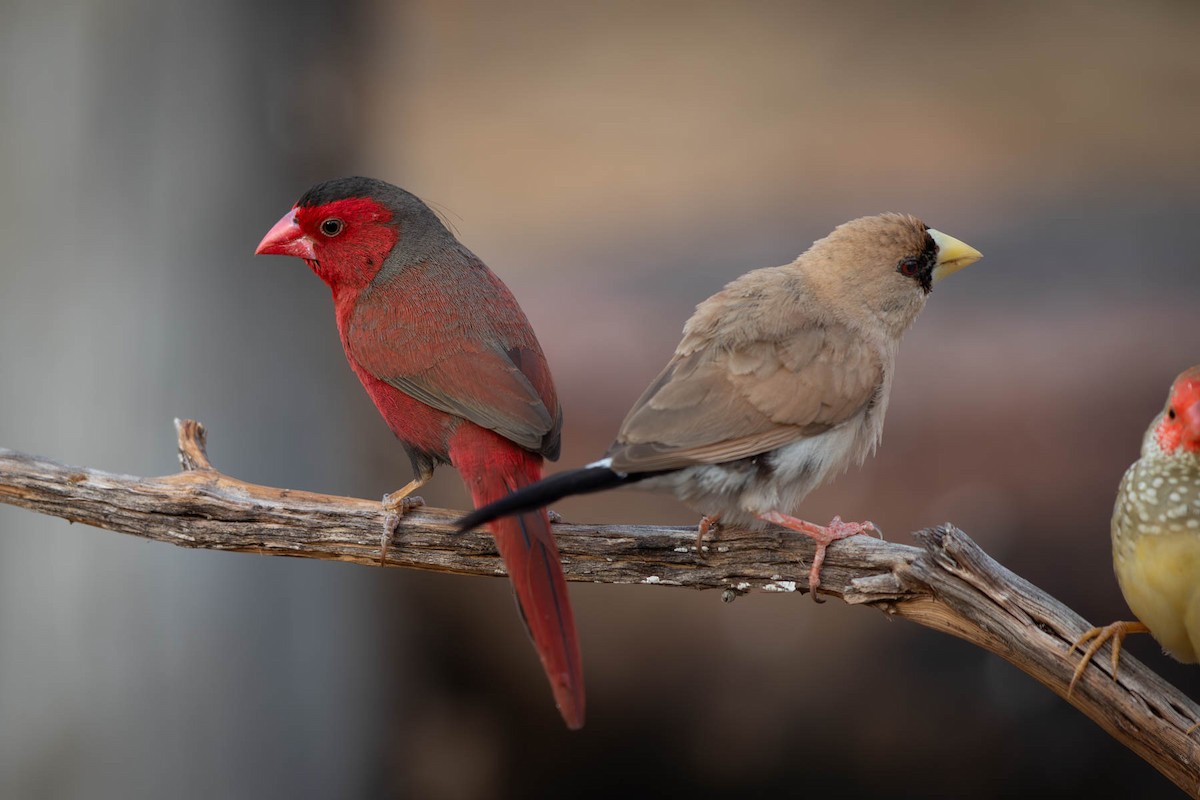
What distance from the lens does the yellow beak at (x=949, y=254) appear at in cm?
187

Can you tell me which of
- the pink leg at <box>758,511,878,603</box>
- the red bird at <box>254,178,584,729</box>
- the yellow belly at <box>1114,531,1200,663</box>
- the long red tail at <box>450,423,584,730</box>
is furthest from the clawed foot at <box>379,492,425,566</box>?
the yellow belly at <box>1114,531,1200,663</box>

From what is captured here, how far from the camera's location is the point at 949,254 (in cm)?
189

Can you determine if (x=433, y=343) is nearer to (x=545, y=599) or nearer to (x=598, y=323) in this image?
(x=545, y=599)

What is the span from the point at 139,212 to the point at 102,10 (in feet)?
1.73

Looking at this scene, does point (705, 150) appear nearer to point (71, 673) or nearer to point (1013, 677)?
point (1013, 677)

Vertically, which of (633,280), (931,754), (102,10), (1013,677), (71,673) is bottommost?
(931,754)

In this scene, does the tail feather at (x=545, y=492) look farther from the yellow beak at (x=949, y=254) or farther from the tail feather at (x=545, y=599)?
the yellow beak at (x=949, y=254)

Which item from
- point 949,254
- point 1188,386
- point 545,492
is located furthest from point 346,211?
point 1188,386

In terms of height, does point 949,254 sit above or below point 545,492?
above

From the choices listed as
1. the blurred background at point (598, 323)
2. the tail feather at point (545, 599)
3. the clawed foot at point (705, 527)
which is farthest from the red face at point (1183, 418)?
the blurred background at point (598, 323)

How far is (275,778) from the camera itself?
3395 millimetres

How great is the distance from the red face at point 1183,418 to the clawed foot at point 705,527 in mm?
607

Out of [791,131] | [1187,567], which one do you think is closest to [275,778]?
[791,131]

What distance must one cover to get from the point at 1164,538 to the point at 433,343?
104 centimetres
